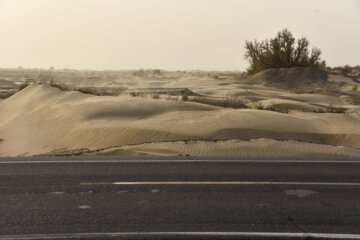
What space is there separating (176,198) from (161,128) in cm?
1010

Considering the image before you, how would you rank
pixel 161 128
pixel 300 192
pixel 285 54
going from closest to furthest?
1. pixel 300 192
2. pixel 161 128
3. pixel 285 54

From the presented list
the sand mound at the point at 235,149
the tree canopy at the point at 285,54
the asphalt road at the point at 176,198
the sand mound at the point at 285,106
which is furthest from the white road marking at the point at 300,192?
the tree canopy at the point at 285,54

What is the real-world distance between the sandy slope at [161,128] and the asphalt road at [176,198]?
3370mm

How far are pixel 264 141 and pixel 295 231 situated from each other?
30.7 feet

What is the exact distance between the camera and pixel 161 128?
18.2 m

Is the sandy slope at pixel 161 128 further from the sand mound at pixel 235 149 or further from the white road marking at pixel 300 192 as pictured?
the white road marking at pixel 300 192

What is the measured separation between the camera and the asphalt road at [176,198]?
6.70m

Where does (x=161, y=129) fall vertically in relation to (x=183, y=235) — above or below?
below

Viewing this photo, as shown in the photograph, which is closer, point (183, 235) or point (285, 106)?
point (183, 235)

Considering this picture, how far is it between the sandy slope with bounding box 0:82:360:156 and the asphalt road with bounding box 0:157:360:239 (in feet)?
11.1

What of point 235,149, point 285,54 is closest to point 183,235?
point 235,149

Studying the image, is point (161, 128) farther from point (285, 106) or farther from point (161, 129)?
point (285, 106)

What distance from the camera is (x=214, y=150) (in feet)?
48.0

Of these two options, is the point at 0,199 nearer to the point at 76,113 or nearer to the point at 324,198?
the point at 324,198
